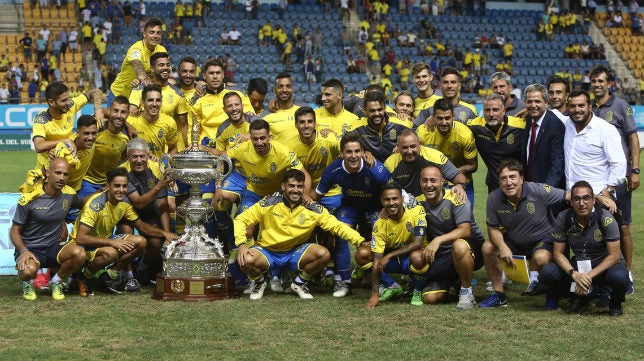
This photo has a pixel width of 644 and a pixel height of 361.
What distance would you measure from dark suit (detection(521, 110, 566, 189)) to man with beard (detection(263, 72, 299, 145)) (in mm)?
2359

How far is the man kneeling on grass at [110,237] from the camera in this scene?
8.85m

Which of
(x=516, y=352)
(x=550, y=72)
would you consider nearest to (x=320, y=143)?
(x=516, y=352)

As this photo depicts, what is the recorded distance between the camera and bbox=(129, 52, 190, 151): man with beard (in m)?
10.7

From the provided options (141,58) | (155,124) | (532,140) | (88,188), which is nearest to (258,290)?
(88,188)

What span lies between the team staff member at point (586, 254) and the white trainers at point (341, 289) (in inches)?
69.0

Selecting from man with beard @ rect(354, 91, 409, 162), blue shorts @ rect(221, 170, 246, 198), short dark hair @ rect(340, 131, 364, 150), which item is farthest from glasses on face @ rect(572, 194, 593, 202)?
blue shorts @ rect(221, 170, 246, 198)

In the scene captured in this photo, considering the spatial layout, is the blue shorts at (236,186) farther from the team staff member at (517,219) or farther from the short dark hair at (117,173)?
the team staff member at (517,219)

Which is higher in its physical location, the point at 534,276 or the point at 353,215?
the point at 353,215

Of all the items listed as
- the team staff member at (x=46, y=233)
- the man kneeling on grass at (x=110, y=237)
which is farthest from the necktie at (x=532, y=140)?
the team staff member at (x=46, y=233)

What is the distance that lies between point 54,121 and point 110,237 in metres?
1.55

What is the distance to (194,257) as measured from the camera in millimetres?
8609

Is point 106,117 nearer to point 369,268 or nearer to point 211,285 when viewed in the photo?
point 211,285

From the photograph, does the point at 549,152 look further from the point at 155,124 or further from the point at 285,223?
the point at 155,124

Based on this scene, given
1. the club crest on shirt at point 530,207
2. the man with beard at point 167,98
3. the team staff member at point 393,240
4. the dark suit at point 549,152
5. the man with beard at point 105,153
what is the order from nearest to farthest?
the team staff member at point 393,240, the club crest on shirt at point 530,207, the dark suit at point 549,152, the man with beard at point 105,153, the man with beard at point 167,98
